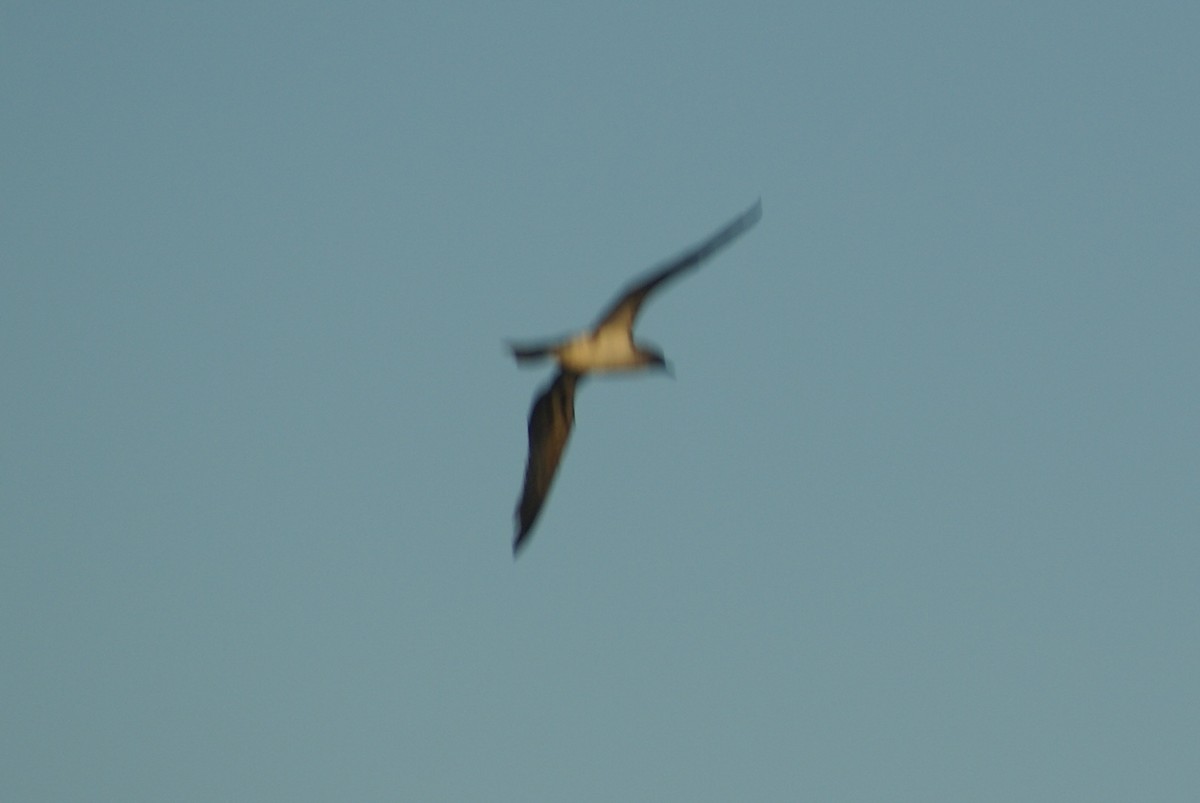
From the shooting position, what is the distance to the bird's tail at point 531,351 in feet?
89.9

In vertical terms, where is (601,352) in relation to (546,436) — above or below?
above

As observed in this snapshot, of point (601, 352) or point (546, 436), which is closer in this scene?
point (601, 352)

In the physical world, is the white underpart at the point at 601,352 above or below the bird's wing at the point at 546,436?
above

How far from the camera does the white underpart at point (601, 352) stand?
1099 inches

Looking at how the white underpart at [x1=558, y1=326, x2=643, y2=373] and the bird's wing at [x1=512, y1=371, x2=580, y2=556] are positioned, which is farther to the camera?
the bird's wing at [x1=512, y1=371, x2=580, y2=556]

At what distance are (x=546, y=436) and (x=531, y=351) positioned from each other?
1.71 metres

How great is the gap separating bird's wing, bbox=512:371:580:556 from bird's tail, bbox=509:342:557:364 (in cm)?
104

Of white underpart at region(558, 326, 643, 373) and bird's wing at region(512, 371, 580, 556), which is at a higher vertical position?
white underpart at region(558, 326, 643, 373)

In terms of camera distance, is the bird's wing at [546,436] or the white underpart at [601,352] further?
the bird's wing at [546,436]

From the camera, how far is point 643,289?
2633cm

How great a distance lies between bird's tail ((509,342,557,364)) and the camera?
27406mm

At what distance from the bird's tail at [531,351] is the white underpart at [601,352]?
0.22 metres

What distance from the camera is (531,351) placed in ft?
90.1

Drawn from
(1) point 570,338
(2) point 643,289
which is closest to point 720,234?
(2) point 643,289
